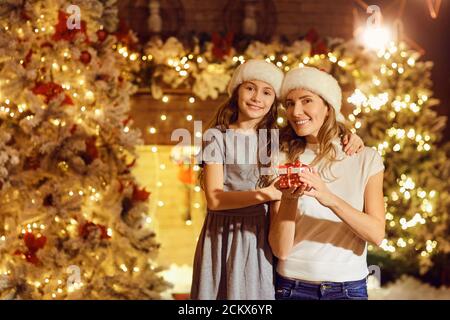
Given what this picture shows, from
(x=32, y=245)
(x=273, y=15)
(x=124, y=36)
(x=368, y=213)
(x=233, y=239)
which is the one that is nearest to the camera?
(x=368, y=213)

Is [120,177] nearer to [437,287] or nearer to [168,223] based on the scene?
[168,223]

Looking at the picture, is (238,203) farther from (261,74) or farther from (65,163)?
(65,163)

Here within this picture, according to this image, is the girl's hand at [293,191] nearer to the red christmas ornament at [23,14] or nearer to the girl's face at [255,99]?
the girl's face at [255,99]

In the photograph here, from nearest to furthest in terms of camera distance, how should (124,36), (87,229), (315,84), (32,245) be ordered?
(315,84)
(32,245)
(87,229)
(124,36)

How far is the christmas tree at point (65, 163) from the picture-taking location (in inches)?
138

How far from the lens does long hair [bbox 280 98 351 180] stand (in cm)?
179

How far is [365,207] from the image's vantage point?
1761 millimetres

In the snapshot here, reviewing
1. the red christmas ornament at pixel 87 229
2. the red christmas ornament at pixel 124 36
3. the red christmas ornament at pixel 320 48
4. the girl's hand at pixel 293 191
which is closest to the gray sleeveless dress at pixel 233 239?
the girl's hand at pixel 293 191

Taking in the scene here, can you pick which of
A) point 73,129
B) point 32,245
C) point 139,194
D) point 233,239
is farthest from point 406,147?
point 233,239

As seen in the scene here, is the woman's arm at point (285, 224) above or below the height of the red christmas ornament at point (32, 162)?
below

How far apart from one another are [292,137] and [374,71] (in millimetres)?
2904

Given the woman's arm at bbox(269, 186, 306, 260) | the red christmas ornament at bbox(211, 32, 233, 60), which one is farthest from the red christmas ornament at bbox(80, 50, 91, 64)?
the woman's arm at bbox(269, 186, 306, 260)

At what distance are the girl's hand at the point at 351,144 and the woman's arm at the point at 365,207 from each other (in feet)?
0.29

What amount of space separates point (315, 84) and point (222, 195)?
41 cm
